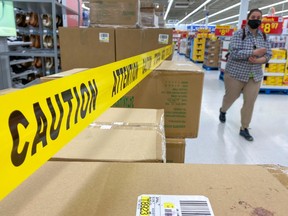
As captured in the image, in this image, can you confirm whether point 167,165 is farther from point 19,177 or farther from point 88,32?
point 88,32

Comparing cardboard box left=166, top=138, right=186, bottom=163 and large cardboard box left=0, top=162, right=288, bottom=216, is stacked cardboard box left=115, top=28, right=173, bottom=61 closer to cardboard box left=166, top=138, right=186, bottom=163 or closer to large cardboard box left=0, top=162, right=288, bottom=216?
cardboard box left=166, top=138, right=186, bottom=163

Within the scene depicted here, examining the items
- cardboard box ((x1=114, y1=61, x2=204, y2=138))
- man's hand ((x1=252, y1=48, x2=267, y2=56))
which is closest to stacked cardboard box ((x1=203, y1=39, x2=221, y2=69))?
man's hand ((x1=252, y1=48, x2=267, y2=56))

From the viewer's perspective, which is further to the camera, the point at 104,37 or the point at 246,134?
the point at 246,134

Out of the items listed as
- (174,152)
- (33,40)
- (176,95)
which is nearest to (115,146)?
(174,152)

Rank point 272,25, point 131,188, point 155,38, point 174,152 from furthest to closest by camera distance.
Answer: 1. point 272,25
2. point 155,38
3. point 174,152
4. point 131,188

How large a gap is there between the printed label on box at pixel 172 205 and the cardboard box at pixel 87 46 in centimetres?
166

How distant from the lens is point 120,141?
84 cm

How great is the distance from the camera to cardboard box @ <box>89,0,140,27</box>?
212 cm

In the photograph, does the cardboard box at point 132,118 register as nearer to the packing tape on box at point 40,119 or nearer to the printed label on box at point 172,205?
the packing tape on box at point 40,119

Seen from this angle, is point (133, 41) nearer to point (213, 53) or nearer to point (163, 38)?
point (163, 38)

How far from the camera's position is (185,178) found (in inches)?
23.0

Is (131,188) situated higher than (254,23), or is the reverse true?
(254,23)

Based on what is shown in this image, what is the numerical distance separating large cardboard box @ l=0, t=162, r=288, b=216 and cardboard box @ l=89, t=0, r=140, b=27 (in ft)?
5.75

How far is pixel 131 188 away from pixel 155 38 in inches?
69.4
